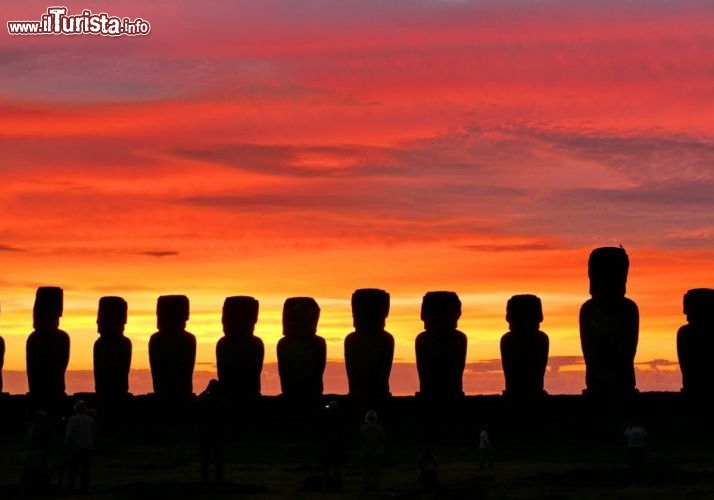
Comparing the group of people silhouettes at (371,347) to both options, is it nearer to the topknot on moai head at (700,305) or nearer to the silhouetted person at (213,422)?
the topknot on moai head at (700,305)

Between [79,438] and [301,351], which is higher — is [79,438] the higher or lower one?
the lower one

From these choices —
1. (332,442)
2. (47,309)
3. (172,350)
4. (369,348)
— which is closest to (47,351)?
(47,309)

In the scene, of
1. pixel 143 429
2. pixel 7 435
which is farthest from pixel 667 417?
pixel 7 435

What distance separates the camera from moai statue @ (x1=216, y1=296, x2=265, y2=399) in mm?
37562

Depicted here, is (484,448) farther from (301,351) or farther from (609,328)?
(301,351)

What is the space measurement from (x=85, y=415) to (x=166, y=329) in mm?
15439

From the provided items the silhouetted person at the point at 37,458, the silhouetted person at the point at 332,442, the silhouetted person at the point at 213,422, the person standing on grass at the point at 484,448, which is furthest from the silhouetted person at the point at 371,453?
the person standing on grass at the point at 484,448

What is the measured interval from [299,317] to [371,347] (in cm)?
184

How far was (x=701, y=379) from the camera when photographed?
35.2m

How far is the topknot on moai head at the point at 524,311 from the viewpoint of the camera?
36.4 m

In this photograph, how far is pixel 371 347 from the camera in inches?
1449

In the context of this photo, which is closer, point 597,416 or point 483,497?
point 483,497

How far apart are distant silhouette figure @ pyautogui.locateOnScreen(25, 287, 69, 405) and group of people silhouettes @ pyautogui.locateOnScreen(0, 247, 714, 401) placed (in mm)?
22

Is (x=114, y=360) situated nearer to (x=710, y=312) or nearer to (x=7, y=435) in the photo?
(x=7, y=435)
